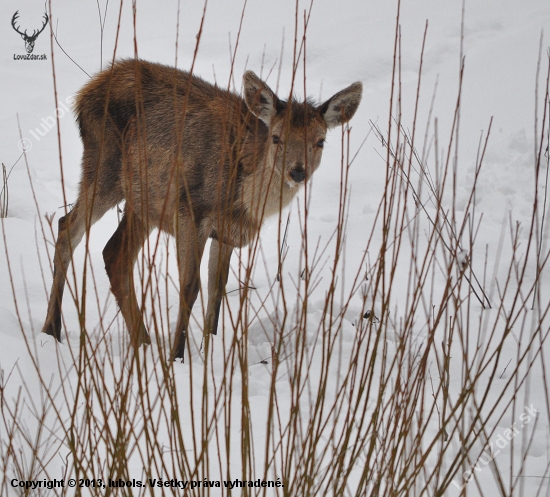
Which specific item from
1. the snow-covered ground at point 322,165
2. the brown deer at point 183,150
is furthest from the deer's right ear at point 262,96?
the snow-covered ground at point 322,165

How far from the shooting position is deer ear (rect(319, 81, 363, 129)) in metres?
4.66

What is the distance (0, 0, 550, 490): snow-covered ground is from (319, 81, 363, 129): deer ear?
71 centimetres

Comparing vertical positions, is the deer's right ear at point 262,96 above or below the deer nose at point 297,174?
above

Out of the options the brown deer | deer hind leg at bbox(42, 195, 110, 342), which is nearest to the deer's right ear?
the brown deer

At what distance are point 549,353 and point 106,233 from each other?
4948 millimetres

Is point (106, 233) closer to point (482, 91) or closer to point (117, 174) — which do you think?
point (117, 174)

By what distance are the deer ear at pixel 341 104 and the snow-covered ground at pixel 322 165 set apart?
2.34ft

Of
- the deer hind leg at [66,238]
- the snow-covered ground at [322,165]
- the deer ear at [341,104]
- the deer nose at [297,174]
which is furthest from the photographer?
the deer hind leg at [66,238]

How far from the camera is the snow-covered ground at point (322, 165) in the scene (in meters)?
3.62

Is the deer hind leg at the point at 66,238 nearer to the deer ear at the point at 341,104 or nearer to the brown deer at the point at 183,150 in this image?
the brown deer at the point at 183,150

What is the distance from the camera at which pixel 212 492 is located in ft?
10.2

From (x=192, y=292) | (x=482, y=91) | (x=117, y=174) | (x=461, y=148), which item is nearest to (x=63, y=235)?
(x=117, y=174)

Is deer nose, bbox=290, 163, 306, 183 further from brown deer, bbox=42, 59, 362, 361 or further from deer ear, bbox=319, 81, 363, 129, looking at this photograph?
deer ear, bbox=319, 81, 363, 129

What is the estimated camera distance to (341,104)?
184 inches
